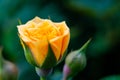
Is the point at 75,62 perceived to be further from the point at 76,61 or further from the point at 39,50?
the point at 39,50

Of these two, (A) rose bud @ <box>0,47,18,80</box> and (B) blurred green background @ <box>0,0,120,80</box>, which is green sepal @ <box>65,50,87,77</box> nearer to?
(A) rose bud @ <box>0,47,18,80</box>

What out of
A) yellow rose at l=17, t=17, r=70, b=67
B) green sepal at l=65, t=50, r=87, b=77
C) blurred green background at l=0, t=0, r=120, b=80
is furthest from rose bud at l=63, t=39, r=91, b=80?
blurred green background at l=0, t=0, r=120, b=80

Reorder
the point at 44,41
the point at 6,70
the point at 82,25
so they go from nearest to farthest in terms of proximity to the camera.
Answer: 1. the point at 44,41
2. the point at 6,70
3. the point at 82,25

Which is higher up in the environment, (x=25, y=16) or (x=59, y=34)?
(x=59, y=34)

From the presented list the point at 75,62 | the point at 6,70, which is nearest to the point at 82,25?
the point at 75,62

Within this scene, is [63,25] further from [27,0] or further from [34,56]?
[27,0]

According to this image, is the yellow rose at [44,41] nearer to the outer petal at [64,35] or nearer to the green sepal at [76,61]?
the outer petal at [64,35]

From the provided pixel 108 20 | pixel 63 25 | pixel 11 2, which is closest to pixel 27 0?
pixel 11 2
